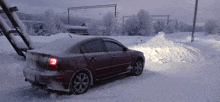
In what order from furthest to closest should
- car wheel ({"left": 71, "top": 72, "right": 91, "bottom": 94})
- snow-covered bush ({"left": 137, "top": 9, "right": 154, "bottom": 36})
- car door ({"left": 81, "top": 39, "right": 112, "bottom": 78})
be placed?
snow-covered bush ({"left": 137, "top": 9, "right": 154, "bottom": 36}), car door ({"left": 81, "top": 39, "right": 112, "bottom": 78}), car wheel ({"left": 71, "top": 72, "right": 91, "bottom": 94})

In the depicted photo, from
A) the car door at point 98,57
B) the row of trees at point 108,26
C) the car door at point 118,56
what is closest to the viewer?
the car door at point 98,57

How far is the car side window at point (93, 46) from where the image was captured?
Result: 14.2ft

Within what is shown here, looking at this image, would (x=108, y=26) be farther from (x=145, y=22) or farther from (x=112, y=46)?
(x=112, y=46)

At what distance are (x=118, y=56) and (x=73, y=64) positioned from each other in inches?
69.4

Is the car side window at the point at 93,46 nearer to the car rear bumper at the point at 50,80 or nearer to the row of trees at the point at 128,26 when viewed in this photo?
the car rear bumper at the point at 50,80

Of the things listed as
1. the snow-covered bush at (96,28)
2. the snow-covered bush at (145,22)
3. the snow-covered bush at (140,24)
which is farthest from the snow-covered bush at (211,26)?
the snow-covered bush at (96,28)

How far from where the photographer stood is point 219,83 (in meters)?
5.15

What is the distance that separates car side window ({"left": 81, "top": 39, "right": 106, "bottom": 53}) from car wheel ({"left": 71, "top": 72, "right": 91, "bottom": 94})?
2.18 ft

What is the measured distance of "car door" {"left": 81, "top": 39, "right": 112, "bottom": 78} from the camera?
432 cm

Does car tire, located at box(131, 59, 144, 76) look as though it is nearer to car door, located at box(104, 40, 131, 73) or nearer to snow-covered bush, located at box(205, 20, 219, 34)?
car door, located at box(104, 40, 131, 73)

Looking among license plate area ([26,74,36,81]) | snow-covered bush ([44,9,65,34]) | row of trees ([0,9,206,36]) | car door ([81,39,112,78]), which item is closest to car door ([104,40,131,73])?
car door ([81,39,112,78])

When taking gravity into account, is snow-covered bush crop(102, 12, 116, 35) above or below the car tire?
above

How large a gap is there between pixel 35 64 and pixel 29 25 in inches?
2103

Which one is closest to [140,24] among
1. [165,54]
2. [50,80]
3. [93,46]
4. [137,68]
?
[165,54]
